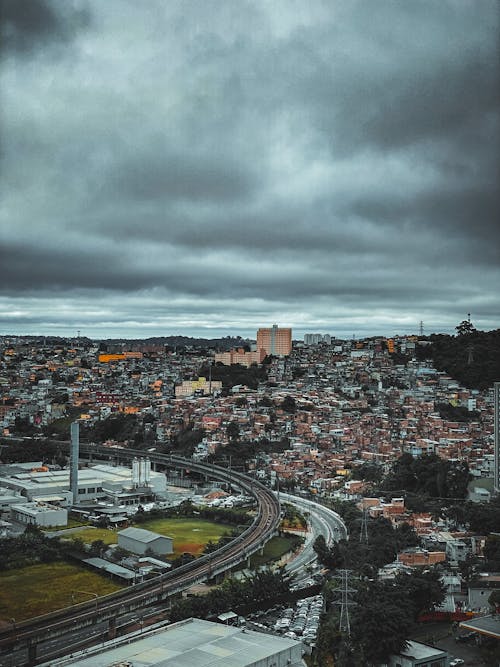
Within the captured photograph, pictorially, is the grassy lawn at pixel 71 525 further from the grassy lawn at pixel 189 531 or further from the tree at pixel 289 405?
the tree at pixel 289 405

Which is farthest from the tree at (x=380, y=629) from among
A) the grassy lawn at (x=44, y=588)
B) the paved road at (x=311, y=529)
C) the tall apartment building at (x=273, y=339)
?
the tall apartment building at (x=273, y=339)

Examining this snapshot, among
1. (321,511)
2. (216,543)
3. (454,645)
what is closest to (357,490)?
(321,511)

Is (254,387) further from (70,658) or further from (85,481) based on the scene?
(70,658)

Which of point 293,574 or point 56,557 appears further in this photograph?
point 56,557

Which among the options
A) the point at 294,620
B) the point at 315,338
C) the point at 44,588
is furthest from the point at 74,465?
the point at 315,338

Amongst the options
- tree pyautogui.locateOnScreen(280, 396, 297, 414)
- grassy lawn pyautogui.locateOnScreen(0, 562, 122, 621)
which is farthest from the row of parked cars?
tree pyautogui.locateOnScreen(280, 396, 297, 414)

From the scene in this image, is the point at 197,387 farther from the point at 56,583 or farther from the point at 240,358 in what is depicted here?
the point at 56,583
